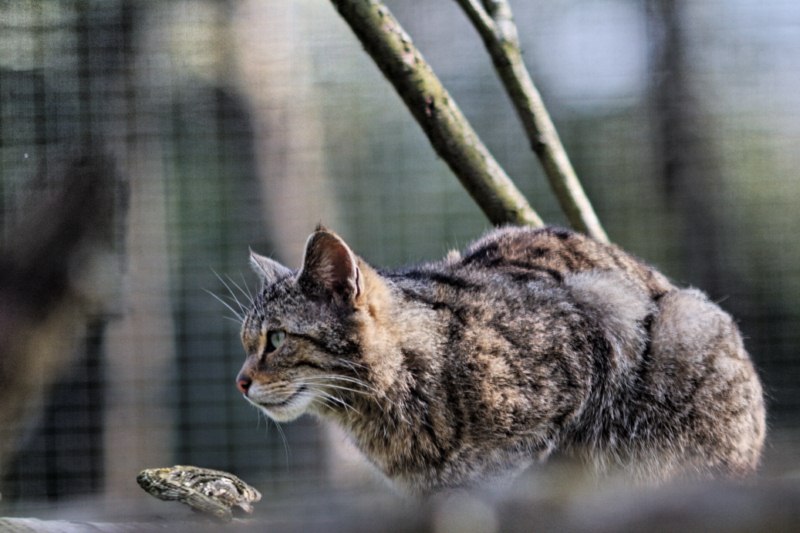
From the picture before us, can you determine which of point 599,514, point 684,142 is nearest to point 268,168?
point 684,142

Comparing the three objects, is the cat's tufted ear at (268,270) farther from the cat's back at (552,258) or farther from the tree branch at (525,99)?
the tree branch at (525,99)

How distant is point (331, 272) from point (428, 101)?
0.68 metres

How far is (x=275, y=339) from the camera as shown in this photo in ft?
7.26

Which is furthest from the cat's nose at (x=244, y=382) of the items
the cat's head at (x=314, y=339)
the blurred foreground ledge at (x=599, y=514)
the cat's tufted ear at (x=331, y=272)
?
the blurred foreground ledge at (x=599, y=514)

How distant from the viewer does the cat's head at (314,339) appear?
216cm

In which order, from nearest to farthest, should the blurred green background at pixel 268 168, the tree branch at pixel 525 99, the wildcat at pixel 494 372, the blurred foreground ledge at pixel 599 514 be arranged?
the blurred foreground ledge at pixel 599 514 < the wildcat at pixel 494 372 < the tree branch at pixel 525 99 < the blurred green background at pixel 268 168

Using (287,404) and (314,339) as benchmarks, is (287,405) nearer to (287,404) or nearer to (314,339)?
(287,404)

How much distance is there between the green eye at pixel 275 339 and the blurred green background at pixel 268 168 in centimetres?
262

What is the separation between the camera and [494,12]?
283 cm

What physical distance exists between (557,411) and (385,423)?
1.29 feet

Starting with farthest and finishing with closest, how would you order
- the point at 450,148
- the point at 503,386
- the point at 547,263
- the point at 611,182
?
the point at 611,182, the point at 450,148, the point at 547,263, the point at 503,386

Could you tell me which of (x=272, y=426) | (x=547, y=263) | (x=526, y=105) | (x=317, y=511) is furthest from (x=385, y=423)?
(x=272, y=426)

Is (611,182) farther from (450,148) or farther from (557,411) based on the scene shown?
(557,411)

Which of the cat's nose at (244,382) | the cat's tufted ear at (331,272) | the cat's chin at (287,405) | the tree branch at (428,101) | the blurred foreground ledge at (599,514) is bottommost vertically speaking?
the cat's chin at (287,405)
